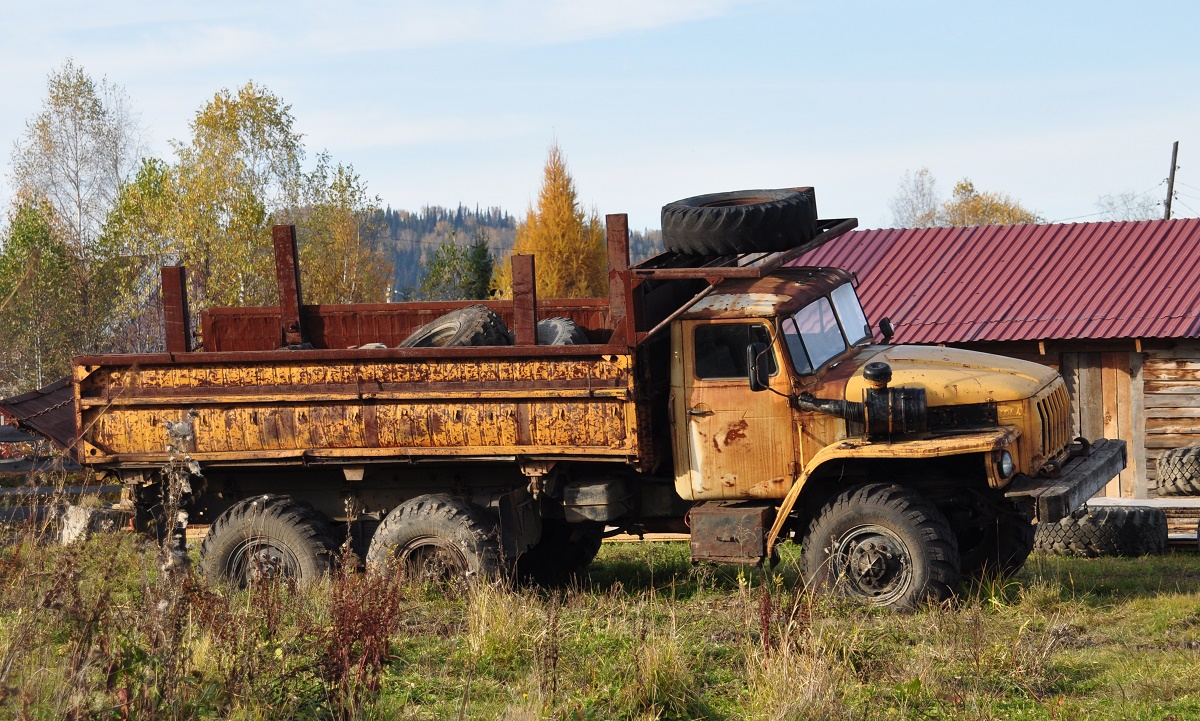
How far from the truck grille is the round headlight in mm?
507

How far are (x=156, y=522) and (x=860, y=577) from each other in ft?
16.8

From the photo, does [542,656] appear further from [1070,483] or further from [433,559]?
[1070,483]

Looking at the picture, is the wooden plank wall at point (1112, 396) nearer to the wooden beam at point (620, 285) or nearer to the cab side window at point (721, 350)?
the cab side window at point (721, 350)

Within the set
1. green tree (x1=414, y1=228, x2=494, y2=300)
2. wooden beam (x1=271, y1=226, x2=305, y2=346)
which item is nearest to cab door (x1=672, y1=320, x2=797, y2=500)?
wooden beam (x1=271, y1=226, x2=305, y2=346)

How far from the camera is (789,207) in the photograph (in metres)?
8.73

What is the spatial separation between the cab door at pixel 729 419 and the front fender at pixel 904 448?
295 millimetres

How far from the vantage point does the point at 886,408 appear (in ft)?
25.6

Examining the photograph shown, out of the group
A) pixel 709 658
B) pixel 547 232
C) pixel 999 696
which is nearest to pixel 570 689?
pixel 709 658

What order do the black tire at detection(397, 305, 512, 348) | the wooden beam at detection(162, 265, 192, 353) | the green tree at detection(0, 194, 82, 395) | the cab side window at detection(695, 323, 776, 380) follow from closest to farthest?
the cab side window at detection(695, 323, 776, 380), the black tire at detection(397, 305, 512, 348), the wooden beam at detection(162, 265, 192, 353), the green tree at detection(0, 194, 82, 395)

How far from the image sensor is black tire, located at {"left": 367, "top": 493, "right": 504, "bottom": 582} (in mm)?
8562

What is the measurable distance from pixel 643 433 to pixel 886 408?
169 centimetres

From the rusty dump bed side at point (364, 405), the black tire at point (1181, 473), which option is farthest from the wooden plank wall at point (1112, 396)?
the rusty dump bed side at point (364, 405)

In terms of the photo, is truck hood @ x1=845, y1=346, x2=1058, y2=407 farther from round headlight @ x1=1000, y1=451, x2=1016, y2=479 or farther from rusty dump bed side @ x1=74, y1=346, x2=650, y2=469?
rusty dump bed side @ x1=74, y1=346, x2=650, y2=469

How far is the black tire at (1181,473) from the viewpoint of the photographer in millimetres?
13422
